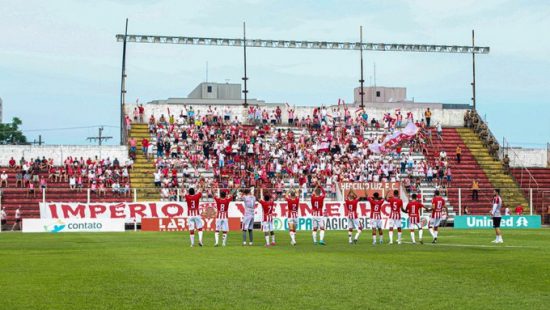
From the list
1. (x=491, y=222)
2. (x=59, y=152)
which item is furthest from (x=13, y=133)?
(x=491, y=222)

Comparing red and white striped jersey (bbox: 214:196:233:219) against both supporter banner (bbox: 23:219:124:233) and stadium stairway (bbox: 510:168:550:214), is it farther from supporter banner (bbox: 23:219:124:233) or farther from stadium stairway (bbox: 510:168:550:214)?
stadium stairway (bbox: 510:168:550:214)

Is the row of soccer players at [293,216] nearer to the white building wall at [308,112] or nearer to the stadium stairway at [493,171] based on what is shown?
the stadium stairway at [493,171]

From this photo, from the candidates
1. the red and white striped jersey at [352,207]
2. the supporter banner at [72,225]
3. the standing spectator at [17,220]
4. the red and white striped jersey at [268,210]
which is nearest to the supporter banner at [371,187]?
the supporter banner at [72,225]

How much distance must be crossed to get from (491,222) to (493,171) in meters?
14.6

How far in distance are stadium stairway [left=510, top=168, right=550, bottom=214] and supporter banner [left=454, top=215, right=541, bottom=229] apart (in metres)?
5.56

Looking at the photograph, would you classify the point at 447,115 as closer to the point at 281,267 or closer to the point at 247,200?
the point at 247,200

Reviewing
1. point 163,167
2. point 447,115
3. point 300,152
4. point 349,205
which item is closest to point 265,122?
point 300,152

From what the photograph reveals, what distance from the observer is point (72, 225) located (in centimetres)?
5466

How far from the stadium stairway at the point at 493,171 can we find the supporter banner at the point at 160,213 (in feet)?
42.7

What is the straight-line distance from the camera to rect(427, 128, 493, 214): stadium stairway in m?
64.1

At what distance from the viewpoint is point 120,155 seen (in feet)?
224

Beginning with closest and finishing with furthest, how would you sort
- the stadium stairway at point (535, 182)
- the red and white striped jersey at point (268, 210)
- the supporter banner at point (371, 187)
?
the red and white striped jersey at point (268, 210) → the supporter banner at point (371, 187) → the stadium stairway at point (535, 182)

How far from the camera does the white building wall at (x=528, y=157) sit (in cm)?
7800

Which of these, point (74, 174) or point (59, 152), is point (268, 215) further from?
point (59, 152)
